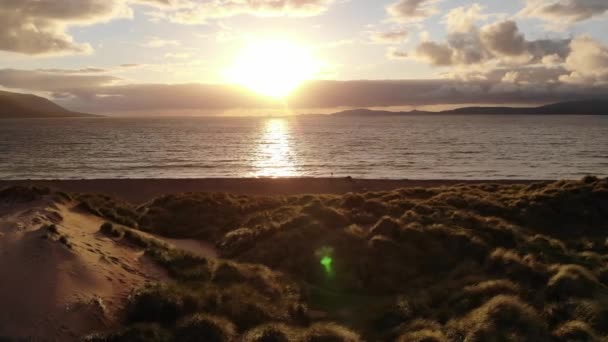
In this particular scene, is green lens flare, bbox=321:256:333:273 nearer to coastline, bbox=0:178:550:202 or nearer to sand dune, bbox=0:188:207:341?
sand dune, bbox=0:188:207:341

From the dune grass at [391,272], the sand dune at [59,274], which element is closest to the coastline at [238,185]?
the dune grass at [391,272]

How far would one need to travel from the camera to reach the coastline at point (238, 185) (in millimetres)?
38750

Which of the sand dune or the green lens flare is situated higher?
the sand dune

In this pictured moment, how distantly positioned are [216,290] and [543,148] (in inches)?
3439

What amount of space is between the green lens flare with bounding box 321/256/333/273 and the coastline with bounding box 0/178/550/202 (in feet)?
74.7

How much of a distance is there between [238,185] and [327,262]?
91.0 feet

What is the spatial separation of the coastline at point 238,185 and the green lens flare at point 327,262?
897 inches

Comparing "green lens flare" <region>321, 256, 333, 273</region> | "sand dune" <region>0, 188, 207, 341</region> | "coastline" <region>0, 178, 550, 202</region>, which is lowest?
"coastline" <region>0, 178, 550, 202</region>

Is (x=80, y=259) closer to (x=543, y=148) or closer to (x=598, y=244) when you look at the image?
(x=598, y=244)

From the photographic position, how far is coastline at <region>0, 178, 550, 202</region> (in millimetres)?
38750

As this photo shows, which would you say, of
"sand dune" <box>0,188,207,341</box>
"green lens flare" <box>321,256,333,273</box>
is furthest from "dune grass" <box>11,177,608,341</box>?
"sand dune" <box>0,188,207,341</box>

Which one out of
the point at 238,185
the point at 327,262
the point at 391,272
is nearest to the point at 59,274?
the point at 327,262

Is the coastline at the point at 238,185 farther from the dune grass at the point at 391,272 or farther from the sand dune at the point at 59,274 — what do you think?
the sand dune at the point at 59,274

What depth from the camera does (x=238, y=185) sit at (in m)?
41.8
